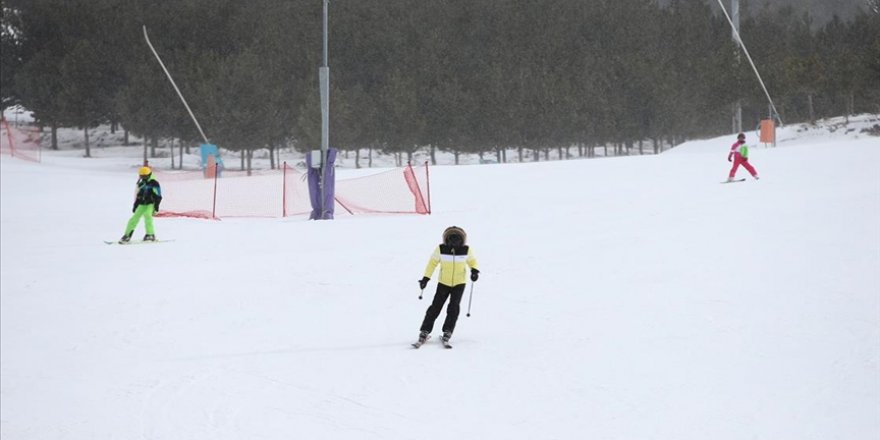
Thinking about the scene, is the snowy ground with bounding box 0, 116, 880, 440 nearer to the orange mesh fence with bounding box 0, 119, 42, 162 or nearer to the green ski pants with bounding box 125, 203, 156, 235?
the green ski pants with bounding box 125, 203, 156, 235

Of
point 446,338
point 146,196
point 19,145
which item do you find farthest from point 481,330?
point 19,145

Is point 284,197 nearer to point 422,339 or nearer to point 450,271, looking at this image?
point 422,339

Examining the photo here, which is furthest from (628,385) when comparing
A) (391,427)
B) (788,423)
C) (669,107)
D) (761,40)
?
(761,40)

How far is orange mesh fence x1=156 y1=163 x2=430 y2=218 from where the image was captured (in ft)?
88.9

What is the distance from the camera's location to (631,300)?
13.8 m

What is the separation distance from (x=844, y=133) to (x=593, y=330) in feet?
148

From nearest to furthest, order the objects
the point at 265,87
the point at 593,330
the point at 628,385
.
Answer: the point at 628,385 → the point at 593,330 → the point at 265,87

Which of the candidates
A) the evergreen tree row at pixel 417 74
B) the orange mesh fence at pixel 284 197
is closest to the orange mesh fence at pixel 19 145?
the evergreen tree row at pixel 417 74

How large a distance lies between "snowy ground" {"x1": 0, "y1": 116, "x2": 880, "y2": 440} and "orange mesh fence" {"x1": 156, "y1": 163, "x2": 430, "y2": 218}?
318cm

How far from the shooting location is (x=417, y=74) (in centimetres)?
8925

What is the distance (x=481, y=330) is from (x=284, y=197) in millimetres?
15074

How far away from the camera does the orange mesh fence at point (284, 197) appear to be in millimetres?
27094

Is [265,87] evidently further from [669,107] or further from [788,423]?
[788,423]

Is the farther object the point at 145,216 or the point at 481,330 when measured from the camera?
the point at 145,216
